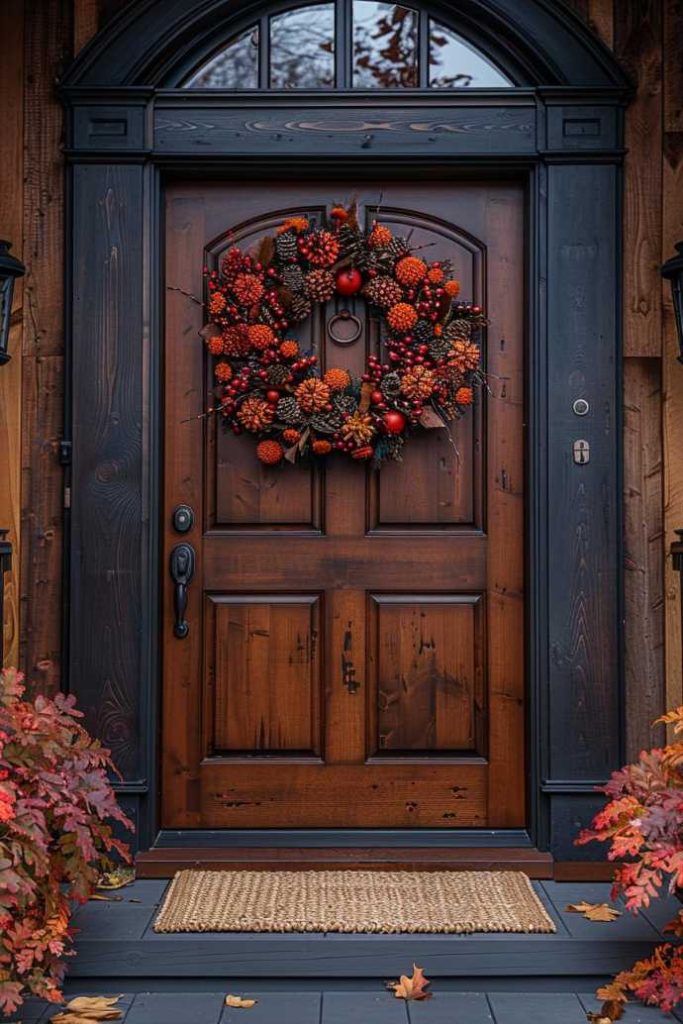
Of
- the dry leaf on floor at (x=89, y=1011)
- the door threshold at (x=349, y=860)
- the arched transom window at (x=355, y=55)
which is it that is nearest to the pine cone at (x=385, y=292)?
the arched transom window at (x=355, y=55)


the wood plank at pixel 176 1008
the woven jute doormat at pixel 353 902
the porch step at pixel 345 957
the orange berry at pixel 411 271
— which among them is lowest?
the wood plank at pixel 176 1008

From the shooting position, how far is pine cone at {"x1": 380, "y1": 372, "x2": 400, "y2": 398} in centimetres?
313

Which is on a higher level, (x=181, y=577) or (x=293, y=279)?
(x=293, y=279)

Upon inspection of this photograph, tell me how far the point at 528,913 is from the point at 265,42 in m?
2.58

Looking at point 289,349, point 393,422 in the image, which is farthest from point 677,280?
point 289,349

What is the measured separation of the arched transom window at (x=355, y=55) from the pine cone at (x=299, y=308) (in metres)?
0.64

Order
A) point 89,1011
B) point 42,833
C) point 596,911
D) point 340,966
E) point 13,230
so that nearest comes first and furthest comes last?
Result: 1. point 42,833
2. point 89,1011
3. point 340,966
4. point 596,911
5. point 13,230

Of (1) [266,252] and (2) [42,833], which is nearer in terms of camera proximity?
(2) [42,833]

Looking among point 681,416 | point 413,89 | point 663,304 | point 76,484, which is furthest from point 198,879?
point 413,89

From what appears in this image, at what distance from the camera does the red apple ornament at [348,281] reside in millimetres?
3178

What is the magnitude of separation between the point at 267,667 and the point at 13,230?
59.3 inches

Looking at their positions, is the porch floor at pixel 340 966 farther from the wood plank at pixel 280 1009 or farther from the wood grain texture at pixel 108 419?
the wood grain texture at pixel 108 419

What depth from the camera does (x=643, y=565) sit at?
124 inches

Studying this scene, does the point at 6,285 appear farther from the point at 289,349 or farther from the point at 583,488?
the point at 583,488
